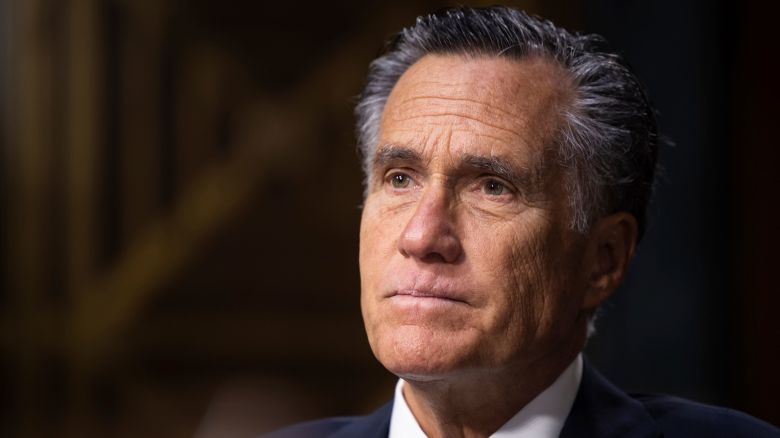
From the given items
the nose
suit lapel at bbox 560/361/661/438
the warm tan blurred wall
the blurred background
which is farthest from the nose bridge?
the warm tan blurred wall

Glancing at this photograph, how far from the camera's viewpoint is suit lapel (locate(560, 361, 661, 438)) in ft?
6.29

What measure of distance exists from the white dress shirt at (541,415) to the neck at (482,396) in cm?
2

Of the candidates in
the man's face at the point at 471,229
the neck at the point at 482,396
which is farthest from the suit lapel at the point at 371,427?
the man's face at the point at 471,229

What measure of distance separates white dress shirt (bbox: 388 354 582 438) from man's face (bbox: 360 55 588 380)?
0.05m

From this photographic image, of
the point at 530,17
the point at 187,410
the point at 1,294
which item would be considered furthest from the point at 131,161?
the point at 530,17

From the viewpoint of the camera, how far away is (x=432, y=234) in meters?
1.80

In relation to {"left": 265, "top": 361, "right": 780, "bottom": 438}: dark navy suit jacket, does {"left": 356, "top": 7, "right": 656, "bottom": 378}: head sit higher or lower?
higher

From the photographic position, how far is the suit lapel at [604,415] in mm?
1918

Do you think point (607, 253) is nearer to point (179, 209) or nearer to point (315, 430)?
point (315, 430)

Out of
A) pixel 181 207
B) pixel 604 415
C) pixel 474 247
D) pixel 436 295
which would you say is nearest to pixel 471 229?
pixel 474 247

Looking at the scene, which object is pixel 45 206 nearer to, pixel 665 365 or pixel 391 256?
pixel 665 365

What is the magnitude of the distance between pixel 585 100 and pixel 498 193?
0.25m

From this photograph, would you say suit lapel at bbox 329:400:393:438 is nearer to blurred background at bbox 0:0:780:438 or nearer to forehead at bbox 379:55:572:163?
forehead at bbox 379:55:572:163

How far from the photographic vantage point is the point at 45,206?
13.6ft
